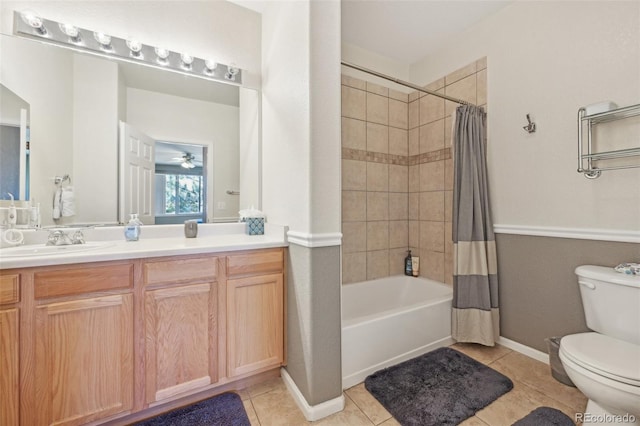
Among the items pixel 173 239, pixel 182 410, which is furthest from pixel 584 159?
pixel 182 410

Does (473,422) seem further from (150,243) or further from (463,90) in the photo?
(463,90)

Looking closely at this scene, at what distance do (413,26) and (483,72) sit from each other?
0.68m

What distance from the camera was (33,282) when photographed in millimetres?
1062

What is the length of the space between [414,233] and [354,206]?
0.76m

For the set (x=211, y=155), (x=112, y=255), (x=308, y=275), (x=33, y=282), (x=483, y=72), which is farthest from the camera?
(x=483, y=72)

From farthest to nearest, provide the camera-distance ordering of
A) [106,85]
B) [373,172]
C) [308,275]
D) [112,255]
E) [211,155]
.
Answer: [373,172] → [211,155] → [106,85] → [308,275] → [112,255]

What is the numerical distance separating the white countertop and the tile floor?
86cm

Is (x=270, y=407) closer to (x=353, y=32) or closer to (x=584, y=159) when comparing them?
(x=584, y=159)

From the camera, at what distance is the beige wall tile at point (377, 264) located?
8.45 feet

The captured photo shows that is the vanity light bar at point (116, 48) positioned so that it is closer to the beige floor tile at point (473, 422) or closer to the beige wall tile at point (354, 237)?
the beige wall tile at point (354, 237)

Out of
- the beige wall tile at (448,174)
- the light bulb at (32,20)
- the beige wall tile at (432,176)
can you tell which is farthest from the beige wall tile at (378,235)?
the light bulb at (32,20)

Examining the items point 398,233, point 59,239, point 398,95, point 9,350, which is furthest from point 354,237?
point 9,350

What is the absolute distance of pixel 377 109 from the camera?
259cm

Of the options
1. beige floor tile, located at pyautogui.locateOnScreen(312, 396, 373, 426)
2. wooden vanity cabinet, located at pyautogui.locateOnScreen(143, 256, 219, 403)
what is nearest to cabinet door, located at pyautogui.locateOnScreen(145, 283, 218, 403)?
wooden vanity cabinet, located at pyautogui.locateOnScreen(143, 256, 219, 403)
